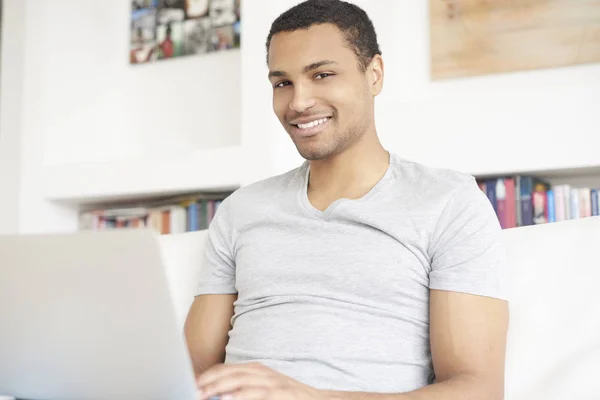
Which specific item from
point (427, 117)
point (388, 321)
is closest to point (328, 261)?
point (388, 321)

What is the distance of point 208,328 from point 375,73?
0.61m

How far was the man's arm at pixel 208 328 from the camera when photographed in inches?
50.9

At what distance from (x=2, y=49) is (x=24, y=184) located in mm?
615

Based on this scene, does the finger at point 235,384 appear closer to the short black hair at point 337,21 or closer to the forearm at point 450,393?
the forearm at point 450,393

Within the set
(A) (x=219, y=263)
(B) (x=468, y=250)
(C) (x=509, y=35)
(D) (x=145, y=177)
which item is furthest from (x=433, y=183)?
(D) (x=145, y=177)

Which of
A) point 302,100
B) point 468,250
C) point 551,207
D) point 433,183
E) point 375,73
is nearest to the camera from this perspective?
point 468,250

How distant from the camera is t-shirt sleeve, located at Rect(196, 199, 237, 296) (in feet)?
4.37

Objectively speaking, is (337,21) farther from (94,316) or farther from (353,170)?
(94,316)

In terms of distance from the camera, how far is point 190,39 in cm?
291

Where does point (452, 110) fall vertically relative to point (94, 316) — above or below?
above

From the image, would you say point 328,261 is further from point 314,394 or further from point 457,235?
Result: point 314,394

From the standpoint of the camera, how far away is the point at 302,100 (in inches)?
51.4

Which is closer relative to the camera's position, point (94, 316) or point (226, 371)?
point (94, 316)

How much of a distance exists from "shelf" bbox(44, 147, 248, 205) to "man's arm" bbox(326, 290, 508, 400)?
60.2 inches
